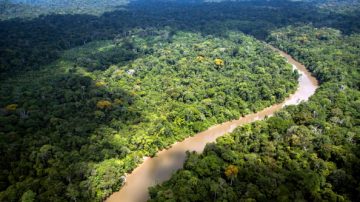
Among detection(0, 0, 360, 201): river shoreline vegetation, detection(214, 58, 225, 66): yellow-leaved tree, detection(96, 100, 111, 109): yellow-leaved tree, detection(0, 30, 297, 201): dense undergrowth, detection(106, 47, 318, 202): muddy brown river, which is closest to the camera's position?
detection(0, 0, 360, 201): river shoreline vegetation

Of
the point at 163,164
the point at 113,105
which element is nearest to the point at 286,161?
the point at 163,164

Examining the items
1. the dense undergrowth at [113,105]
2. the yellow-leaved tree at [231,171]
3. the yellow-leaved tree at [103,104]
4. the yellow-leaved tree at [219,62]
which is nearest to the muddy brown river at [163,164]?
the dense undergrowth at [113,105]

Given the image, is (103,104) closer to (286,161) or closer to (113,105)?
(113,105)

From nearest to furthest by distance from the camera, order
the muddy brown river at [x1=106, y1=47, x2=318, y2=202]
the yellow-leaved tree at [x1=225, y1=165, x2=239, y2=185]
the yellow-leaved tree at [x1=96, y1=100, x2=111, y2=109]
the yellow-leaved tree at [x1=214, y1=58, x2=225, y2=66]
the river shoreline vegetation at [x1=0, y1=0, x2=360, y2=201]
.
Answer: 1. the river shoreline vegetation at [x1=0, y1=0, x2=360, y2=201]
2. the yellow-leaved tree at [x1=225, y1=165, x2=239, y2=185]
3. the muddy brown river at [x1=106, y1=47, x2=318, y2=202]
4. the yellow-leaved tree at [x1=96, y1=100, x2=111, y2=109]
5. the yellow-leaved tree at [x1=214, y1=58, x2=225, y2=66]

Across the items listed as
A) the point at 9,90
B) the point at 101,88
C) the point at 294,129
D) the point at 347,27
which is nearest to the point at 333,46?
the point at 347,27

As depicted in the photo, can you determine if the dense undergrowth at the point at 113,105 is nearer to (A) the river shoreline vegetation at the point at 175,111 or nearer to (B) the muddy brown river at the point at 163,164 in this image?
(A) the river shoreline vegetation at the point at 175,111

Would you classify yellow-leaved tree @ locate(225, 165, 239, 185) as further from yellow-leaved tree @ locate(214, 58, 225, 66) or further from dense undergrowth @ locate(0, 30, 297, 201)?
yellow-leaved tree @ locate(214, 58, 225, 66)

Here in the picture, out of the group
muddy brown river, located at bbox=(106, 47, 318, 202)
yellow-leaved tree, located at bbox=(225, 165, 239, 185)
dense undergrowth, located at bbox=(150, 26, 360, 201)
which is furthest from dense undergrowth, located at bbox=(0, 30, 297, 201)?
yellow-leaved tree, located at bbox=(225, 165, 239, 185)

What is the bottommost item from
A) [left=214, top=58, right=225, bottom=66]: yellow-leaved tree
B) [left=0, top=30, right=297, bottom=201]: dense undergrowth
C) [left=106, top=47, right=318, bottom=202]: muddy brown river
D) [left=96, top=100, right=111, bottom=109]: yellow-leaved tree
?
[left=106, top=47, right=318, bottom=202]: muddy brown river
